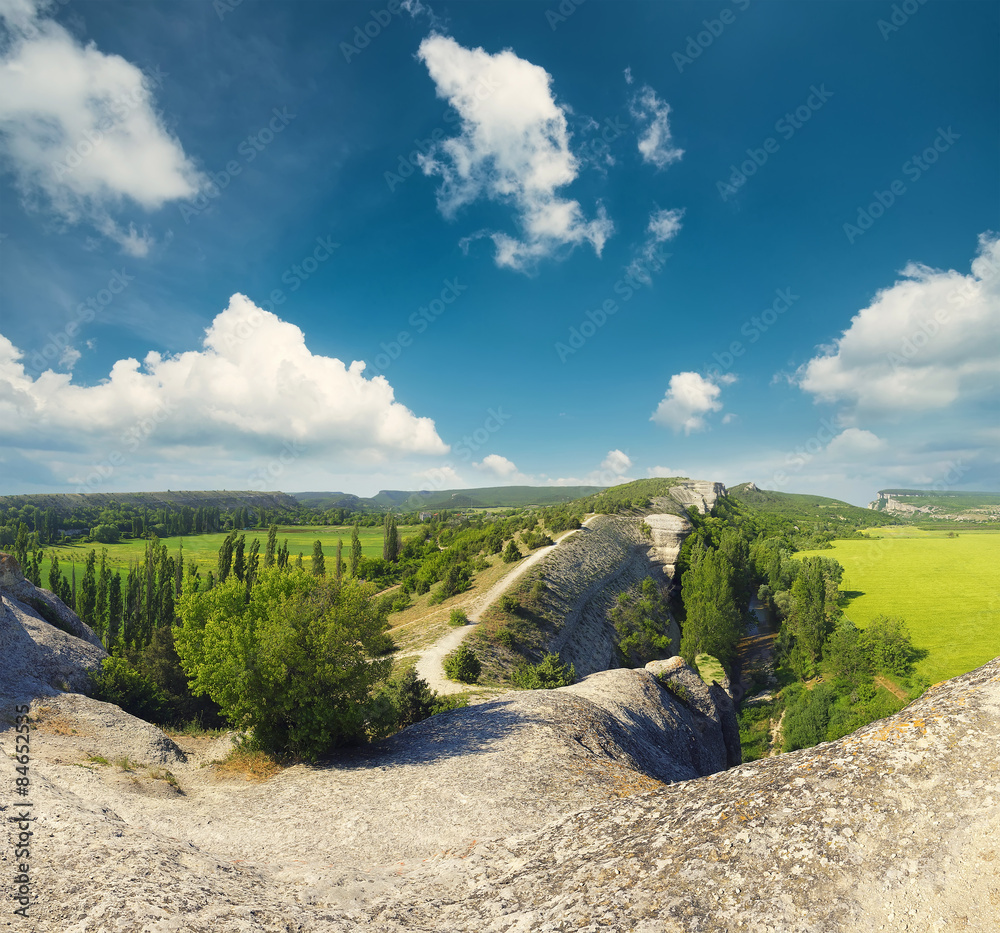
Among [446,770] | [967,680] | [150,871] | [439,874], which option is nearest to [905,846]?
[967,680]

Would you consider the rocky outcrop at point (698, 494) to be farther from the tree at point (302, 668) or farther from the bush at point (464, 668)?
the tree at point (302, 668)

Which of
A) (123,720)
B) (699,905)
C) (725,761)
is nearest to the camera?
(699,905)

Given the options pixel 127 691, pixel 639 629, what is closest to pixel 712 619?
pixel 639 629

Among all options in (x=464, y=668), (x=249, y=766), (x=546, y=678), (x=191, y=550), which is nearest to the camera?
(x=249, y=766)

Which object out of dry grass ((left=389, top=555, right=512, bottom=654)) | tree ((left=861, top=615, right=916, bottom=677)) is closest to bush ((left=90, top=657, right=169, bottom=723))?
dry grass ((left=389, top=555, right=512, bottom=654))

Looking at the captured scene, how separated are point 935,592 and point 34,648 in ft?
374

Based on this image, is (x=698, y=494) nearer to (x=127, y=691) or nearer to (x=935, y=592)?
(x=935, y=592)

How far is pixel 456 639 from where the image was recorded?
34812 millimetres

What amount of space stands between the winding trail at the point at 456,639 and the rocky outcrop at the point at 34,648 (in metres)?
18.1

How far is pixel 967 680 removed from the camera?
684 cm

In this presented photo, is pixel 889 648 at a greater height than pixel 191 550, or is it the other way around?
pixel 191 550

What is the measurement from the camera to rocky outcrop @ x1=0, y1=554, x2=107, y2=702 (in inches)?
872

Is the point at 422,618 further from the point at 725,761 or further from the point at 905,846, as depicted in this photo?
the point at 905,846

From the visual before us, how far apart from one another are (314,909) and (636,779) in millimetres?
10552
